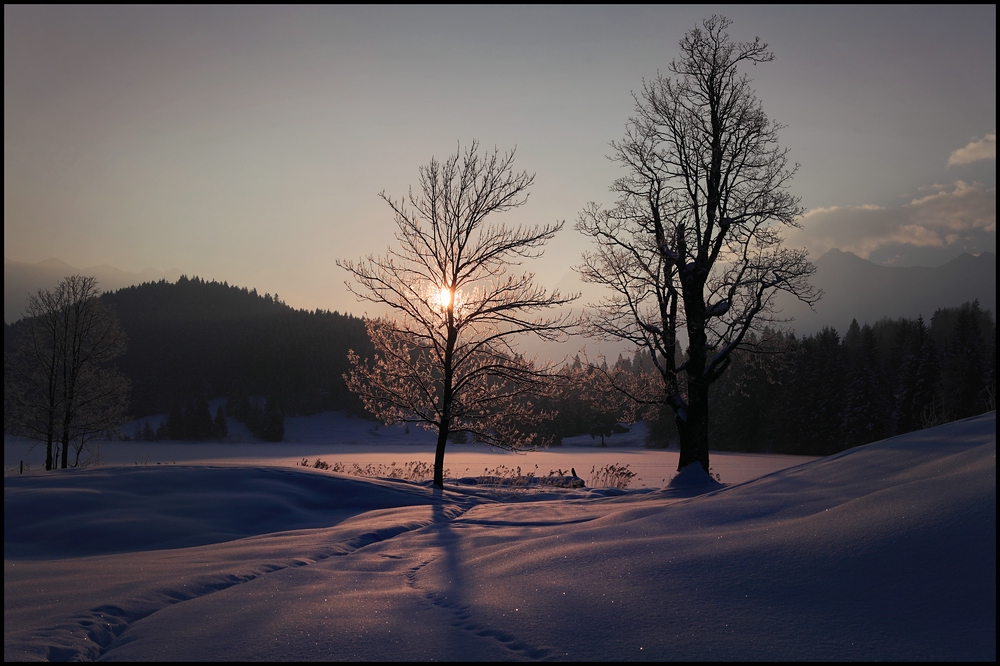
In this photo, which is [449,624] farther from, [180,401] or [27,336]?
[180,401]

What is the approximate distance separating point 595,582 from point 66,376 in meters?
30.9

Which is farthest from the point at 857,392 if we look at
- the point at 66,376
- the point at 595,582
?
the point at 66,376

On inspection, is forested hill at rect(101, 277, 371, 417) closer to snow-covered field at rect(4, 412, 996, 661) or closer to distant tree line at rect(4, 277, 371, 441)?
distant tree line at rect(4, 277, 371, 441)

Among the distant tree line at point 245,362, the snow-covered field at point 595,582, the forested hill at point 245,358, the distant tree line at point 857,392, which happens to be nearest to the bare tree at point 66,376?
the snow-covered field at point 595,582

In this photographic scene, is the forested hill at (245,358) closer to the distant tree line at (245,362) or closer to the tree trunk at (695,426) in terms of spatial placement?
the distant tree line at (245,362)

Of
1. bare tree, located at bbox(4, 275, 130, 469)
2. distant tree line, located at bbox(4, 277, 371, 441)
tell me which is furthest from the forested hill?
bare tree, located at bbox(4, 275, 130, 469)

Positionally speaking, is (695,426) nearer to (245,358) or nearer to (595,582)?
(595,582)

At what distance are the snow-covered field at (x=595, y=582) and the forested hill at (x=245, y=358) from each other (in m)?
A: 79.5

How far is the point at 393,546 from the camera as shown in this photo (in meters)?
6.40

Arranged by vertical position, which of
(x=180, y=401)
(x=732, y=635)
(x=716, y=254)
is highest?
(x=716, y=254)

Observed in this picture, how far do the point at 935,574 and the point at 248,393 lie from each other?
101m

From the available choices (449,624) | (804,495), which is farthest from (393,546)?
(804,495)

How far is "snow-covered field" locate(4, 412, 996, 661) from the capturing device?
2.79 m

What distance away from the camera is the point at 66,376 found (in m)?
26.1
